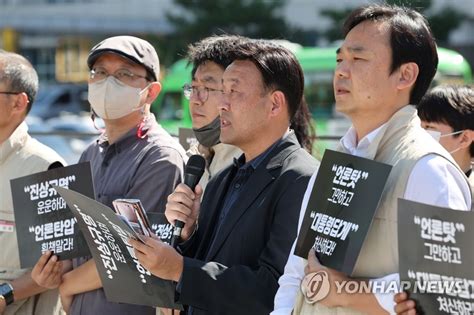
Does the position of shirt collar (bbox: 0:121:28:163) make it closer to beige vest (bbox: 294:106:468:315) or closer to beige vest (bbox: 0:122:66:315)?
beige vest (bbox: 0:122:66:315)

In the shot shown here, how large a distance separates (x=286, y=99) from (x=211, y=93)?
85 cm

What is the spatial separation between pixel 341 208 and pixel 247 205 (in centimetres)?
74

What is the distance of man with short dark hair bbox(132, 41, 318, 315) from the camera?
345 centimetres

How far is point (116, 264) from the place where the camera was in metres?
3.72

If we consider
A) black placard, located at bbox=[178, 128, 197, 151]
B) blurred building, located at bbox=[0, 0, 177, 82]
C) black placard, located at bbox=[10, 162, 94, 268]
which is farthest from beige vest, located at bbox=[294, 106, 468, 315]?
blurred building, located at bbox=[0, 0, 177, 82]

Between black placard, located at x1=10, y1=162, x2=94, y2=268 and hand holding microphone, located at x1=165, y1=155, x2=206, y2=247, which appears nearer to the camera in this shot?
hand holding microphone, located at x1=165, y1=155, x2=206, y2=247

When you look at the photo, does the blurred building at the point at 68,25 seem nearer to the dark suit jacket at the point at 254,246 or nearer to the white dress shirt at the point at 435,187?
the dark suit jacket at the point at 254,246

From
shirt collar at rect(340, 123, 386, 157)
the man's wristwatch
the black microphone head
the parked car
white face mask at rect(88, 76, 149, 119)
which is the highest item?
shirt collar at rect(340, 123, 386, 157)

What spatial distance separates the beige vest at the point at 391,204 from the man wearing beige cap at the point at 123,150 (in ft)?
4.92

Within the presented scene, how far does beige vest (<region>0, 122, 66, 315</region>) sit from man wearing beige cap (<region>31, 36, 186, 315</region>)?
9.8 inches

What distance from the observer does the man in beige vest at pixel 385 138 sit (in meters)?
2.77

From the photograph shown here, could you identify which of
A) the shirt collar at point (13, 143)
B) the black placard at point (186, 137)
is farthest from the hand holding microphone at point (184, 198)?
the black placard at point (186, 137)

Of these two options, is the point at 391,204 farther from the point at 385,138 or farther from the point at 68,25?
the point at 68,25

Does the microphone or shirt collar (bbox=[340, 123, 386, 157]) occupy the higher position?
shirt collar (bbox=[340, 123, 386, 157])
